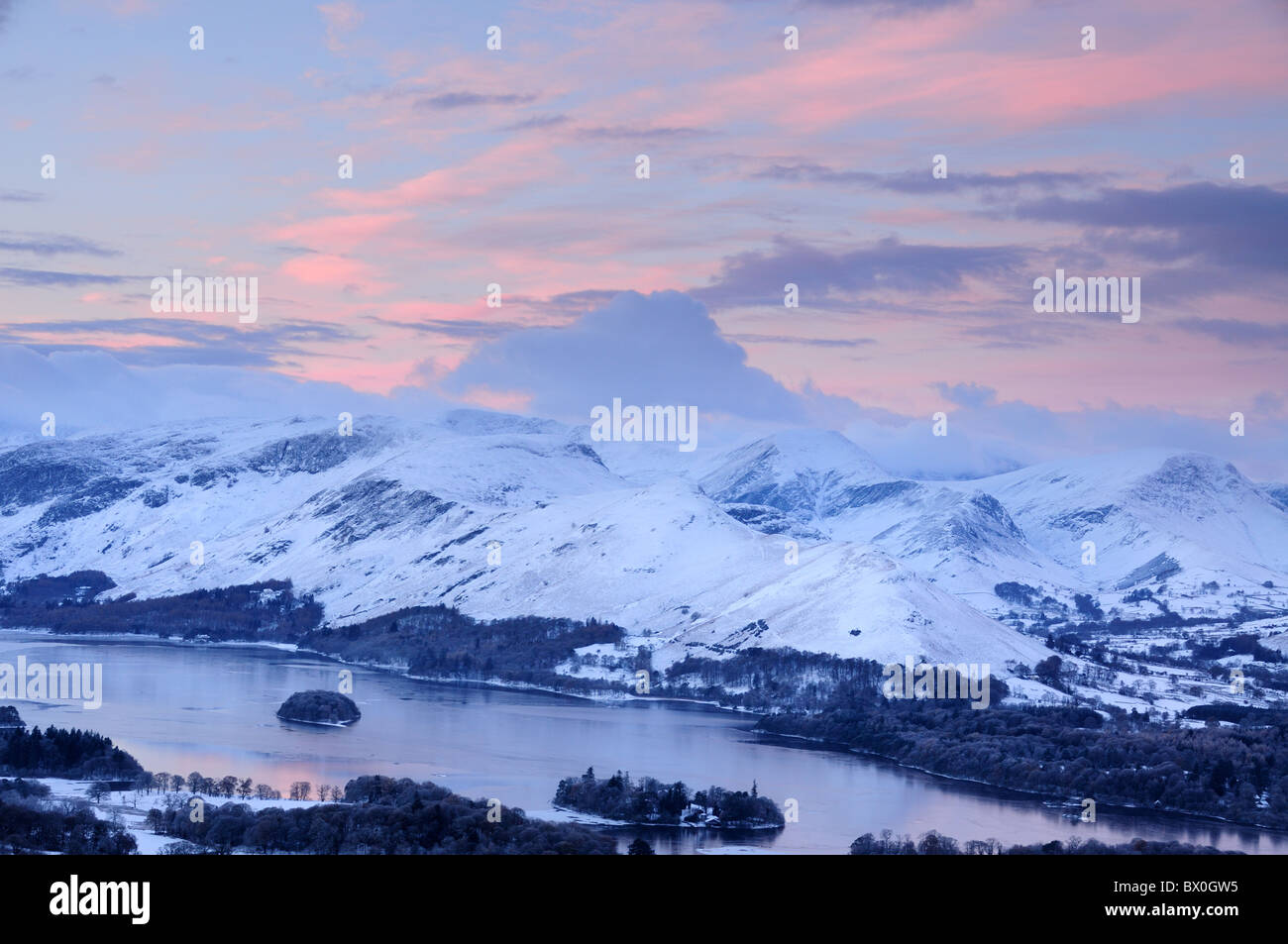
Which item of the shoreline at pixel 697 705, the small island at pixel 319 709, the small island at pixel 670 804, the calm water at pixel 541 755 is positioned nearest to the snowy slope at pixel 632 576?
the shoreline at pixel 697 705

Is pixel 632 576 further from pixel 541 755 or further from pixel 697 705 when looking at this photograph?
Answer: pixel 541 755

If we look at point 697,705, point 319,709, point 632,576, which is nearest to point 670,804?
point 319,709

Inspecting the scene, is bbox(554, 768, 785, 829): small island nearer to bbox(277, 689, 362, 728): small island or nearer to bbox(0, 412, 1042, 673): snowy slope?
bbox(277, 689, 362, 728): small island

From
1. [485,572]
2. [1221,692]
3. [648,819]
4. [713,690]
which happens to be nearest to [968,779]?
[648,819]

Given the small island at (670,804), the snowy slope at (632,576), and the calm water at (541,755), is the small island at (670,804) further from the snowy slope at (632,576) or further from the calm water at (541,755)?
the snowy slope at (632,576)

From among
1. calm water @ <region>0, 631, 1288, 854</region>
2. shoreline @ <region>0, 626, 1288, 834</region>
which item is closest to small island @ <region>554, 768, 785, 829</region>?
shoreline @ <region>0, 626, 1288, 834</region>
